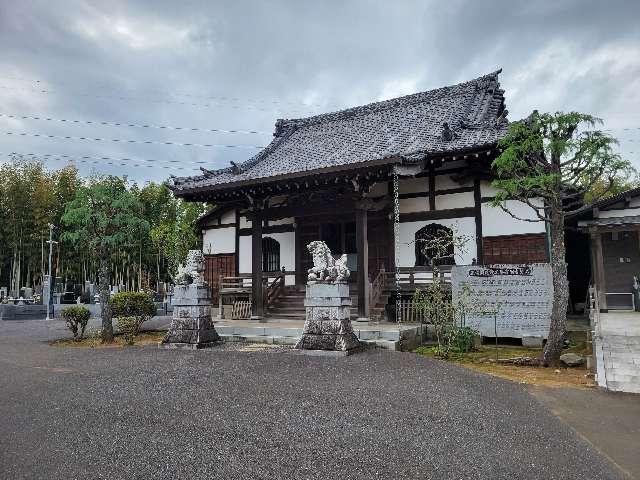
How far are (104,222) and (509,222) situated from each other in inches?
436

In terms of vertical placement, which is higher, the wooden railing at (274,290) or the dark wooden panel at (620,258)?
the dark wooden panel at (620,258)

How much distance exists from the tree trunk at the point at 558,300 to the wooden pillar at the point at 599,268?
687 cm

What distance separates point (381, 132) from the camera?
57.2 ft

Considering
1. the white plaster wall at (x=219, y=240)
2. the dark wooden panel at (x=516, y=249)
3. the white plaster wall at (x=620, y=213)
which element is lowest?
the dark wooden panel at (x=516, y=249)

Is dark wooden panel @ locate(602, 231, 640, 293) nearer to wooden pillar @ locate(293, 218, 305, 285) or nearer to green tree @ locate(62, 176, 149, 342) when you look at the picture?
wooden pillar @ locate(293, 218, 305, 285)

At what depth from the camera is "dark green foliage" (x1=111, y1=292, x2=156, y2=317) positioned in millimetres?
14539

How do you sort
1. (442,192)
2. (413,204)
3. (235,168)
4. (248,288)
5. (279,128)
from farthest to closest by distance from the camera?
(279,128) < (235,168) < (248,288) < (413,204) < (442,192)

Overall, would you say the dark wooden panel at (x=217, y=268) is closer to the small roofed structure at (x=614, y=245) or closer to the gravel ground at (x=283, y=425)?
the gravel ground at (x=283, y=425)

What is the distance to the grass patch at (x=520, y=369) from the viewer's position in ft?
23.1

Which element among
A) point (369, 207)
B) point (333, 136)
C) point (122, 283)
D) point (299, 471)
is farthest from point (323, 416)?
point (122, 283)

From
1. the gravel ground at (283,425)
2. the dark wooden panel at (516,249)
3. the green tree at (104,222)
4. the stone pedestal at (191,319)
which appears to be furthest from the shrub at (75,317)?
the dark wooden panel at (516,249)

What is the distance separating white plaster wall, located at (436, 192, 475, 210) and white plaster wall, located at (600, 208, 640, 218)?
14.1 feet

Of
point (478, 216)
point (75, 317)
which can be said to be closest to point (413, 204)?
point (478, 216)

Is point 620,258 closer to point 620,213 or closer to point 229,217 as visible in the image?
point 620,213
